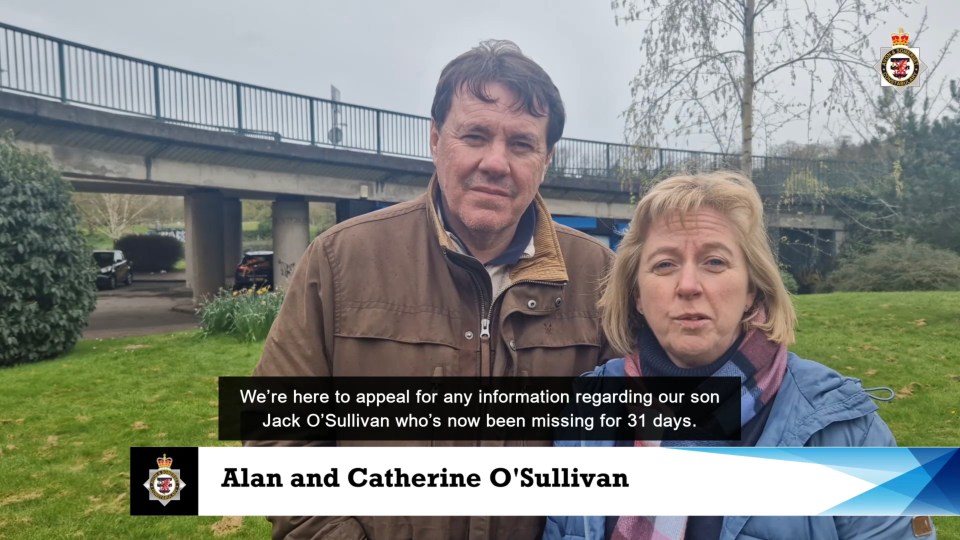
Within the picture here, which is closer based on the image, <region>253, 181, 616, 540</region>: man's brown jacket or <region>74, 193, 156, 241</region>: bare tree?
<region>253, 181, 616, 540</region>: man's brown jacket

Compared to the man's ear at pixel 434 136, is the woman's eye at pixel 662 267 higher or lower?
lower

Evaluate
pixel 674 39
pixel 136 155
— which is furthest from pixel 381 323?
pixel 136 155

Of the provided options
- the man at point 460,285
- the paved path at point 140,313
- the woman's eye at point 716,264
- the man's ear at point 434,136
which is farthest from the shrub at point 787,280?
the paved path at point 140,313

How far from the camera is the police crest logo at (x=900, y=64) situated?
360 centimetres

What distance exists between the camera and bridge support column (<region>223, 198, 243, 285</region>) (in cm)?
1446

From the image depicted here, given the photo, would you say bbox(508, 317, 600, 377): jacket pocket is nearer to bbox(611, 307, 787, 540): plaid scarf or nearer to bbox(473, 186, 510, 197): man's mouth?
bbox(611, 307, 787, 540): plaid scarf

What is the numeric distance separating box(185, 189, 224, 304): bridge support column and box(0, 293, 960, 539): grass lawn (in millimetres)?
4897

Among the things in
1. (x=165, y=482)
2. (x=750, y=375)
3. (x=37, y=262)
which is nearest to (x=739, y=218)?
(x=750, y=375)

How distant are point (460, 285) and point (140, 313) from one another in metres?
14.5

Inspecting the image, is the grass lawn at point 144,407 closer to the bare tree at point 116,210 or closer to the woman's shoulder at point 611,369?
the woman's shoulder at point 611,369

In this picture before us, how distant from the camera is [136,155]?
826 cm

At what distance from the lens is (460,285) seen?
195 cm

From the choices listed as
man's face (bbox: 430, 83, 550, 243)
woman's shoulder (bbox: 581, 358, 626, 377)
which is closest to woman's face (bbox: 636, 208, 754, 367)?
woman's shoulder (bbox: 581, 358, 626, 377)

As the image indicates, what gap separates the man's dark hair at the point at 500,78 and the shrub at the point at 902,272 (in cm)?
1388
